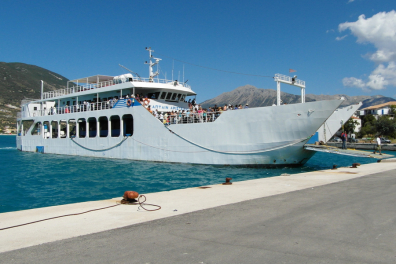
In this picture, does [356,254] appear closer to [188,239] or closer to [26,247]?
[188,239]

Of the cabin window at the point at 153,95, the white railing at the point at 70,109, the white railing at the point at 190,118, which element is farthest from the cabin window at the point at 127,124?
the white railing at the point at 190,118

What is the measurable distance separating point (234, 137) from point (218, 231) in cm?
1222

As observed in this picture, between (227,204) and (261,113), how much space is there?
32.0 ft

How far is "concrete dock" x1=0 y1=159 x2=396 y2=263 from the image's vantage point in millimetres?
3621

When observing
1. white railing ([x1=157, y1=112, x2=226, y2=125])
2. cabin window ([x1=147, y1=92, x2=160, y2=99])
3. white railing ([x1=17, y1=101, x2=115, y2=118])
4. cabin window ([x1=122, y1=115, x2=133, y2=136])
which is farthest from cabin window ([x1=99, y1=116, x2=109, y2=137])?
white railing ([x1=157, y1=112, x2=226, y2=125])

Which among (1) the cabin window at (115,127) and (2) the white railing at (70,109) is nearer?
(2) the white railing at (70,109)

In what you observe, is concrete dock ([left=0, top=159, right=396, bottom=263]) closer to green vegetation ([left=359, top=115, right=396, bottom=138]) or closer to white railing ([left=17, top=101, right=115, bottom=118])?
white railing ([left=17, top=101, right=115, bottom=118])

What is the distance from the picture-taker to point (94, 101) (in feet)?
87.8

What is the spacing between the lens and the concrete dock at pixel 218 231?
3.62 metres

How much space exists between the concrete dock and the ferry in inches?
304

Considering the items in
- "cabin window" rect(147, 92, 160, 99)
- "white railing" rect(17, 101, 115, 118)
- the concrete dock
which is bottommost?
the concrete dock

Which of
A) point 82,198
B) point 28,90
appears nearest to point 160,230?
point 82,198

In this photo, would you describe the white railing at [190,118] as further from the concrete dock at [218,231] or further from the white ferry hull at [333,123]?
the concrete dock at [218,231]

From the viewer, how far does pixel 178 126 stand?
62.0ft
